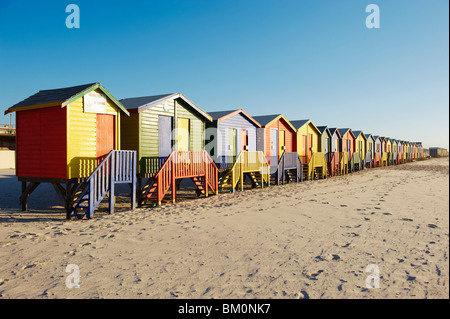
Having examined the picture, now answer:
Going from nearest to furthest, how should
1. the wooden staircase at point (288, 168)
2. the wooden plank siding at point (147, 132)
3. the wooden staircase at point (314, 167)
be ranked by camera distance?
the wooden plank siding at point (147, 132) < the wooden staircase at point (288, 168) < the wooden staircase at point (314, 167)

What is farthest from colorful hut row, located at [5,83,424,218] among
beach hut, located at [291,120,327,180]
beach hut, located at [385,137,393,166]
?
beach hut, located at [385,137,393,166]

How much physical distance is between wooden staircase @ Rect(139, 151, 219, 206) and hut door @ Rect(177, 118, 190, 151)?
86 cm

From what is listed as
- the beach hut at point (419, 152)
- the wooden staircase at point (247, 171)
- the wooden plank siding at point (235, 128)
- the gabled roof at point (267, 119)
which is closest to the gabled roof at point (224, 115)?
the wooden plank siding at point (235, 128)

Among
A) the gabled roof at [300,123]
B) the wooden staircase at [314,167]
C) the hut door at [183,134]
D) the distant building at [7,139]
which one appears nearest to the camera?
the hut door at [183,134]

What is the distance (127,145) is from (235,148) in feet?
22.8

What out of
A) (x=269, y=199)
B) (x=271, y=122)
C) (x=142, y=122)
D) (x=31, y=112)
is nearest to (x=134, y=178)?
(x=142, y=122)

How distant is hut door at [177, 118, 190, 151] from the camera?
15.0 metres

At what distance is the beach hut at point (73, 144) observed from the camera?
10578mm

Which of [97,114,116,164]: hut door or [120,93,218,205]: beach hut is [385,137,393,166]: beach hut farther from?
[97,114,116,164]: hut door

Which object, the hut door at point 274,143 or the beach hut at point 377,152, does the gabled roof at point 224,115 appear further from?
the beach hut at point 377,152

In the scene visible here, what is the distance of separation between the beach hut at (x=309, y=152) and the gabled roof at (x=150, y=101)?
11.1m

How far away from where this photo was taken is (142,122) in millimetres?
13297
